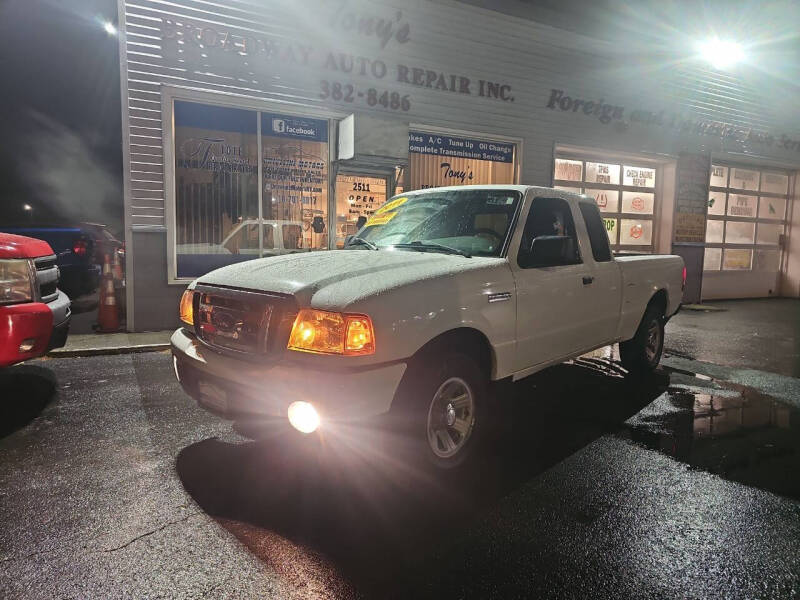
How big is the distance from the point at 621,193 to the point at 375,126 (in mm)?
7085

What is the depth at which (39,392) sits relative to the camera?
5289 mm

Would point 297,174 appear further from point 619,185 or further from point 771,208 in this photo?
point 771,208

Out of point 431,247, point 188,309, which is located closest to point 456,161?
point 431,247

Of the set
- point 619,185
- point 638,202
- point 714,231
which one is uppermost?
point 619,185

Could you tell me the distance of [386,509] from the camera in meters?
3.12

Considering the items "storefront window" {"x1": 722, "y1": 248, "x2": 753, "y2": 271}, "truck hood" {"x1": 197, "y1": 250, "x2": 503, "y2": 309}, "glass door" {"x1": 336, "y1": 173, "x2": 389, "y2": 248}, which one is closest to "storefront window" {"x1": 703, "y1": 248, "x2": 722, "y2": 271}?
"storefront window" {"x1": 722, "y1": 248, "x2": 753, "y2": 271}

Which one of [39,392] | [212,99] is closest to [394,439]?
[39,392]

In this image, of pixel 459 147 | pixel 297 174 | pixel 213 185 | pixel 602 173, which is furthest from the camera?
pixel 602 173

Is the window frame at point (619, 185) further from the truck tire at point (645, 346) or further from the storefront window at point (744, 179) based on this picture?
the truck tire at point (645, 346)

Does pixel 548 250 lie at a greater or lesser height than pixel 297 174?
lesser

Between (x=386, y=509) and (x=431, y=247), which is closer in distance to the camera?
(x=386, y=509)

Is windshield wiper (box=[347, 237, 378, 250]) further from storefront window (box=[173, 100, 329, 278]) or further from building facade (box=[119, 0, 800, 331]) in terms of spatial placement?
storefront window (box=[173, 100, 329, 278])

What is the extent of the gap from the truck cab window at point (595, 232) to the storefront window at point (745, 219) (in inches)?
444

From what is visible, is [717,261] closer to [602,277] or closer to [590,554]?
[602,277]
